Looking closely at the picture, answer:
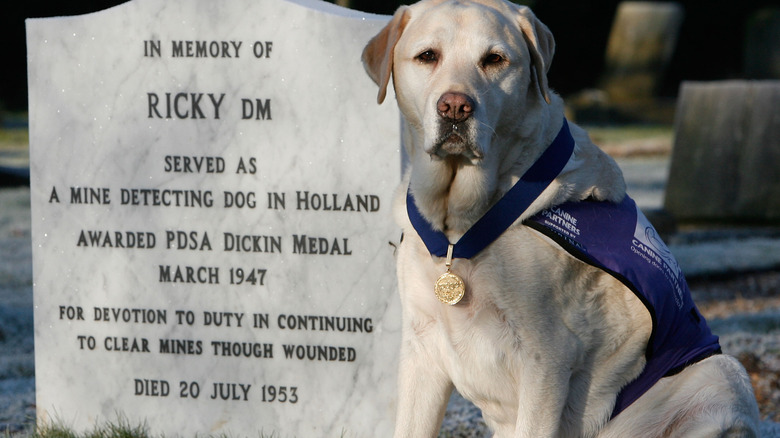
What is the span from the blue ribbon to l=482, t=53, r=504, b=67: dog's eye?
34 cm

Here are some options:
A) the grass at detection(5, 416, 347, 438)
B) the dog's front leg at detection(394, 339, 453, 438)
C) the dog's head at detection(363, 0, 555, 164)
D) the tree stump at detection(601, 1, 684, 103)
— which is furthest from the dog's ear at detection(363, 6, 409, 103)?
the tree stump at detection(601, 1, 684, 103)

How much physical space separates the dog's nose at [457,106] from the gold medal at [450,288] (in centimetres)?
53

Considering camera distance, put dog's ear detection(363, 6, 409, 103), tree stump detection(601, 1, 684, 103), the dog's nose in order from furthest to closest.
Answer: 1. tree stump detection(601, 1, 684, 103)
2. dog's ear detection(363, 6, 409, 103)
3. the dog's nose

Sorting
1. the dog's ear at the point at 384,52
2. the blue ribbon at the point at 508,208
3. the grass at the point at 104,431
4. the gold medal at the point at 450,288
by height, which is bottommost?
the grass at the point at 104,431

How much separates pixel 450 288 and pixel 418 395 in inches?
19.5

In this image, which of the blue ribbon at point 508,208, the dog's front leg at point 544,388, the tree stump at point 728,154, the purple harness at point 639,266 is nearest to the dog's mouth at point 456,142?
the blue ribbon at point 508,208

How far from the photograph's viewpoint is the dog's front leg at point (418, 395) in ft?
10.7

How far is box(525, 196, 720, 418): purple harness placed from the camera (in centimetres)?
301

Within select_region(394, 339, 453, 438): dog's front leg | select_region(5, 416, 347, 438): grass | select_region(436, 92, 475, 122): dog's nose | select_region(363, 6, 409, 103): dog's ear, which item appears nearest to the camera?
select_region(436, 92, 475, 122): dog's nose

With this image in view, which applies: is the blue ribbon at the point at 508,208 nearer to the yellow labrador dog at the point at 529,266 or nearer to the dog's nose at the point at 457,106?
the yellow labrador dog at the point at 529,266

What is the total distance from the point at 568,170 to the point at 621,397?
792 mm

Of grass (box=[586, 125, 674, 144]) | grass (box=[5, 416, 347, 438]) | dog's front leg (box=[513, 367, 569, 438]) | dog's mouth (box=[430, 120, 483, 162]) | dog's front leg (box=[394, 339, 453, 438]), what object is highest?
dog's mouth (box=[430, 120, 483, 162])

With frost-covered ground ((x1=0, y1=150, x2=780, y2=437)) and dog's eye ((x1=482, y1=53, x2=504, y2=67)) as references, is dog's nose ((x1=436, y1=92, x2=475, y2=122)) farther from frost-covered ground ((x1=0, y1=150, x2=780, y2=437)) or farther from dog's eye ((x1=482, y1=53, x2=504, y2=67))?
frost-covered ground ((x1=0, y1=150, x2=780, y2=437))

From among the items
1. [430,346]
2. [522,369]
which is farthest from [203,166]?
[522,369]
